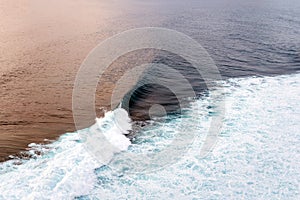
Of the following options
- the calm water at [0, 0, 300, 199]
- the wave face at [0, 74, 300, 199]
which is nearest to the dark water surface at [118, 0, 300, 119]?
the calm water at [0, 0, 300, 199]

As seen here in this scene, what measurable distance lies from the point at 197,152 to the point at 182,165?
2.61ft

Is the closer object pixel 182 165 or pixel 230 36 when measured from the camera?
pixel 182 165

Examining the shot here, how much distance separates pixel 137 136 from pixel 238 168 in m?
2.93

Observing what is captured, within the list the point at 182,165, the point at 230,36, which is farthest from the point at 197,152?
the point at 230,36

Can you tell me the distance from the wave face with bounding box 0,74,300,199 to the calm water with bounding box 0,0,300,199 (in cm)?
2

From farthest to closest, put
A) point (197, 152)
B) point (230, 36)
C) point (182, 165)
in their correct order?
1. point (230, 36)
2. point (197, 152)
3. point (182, 165)

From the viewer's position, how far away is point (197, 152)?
9.30 metres

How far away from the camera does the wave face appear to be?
757cm

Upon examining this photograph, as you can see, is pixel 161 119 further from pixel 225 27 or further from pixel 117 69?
pixel 225 27

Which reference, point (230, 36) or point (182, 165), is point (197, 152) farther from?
point (230, 36)

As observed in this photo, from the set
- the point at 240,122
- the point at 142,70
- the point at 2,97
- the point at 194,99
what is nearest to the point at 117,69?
the point at 142,70

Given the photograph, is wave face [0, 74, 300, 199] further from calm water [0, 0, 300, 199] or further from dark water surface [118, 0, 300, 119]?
dark water surface [118, 0, 300, 119]

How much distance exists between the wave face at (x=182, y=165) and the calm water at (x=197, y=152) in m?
0.02

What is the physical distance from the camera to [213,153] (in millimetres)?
9219
